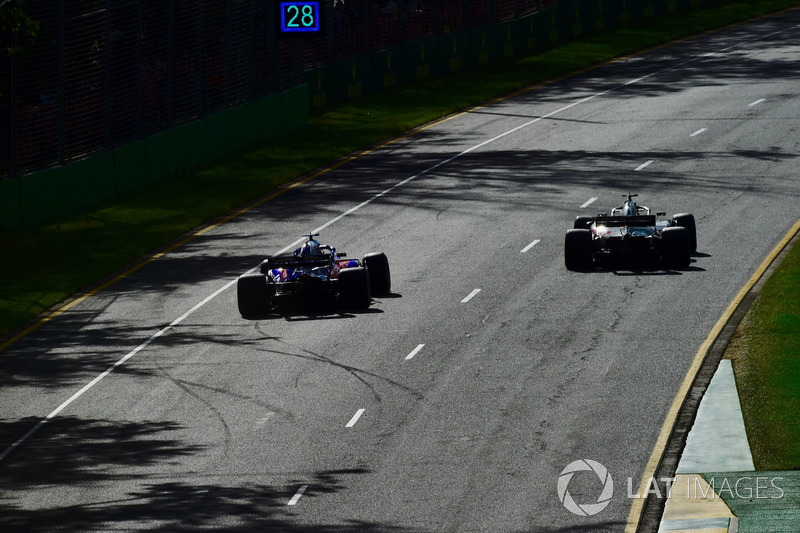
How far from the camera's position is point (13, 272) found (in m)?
29.5

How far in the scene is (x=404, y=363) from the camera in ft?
73.8

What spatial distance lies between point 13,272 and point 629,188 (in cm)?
1520

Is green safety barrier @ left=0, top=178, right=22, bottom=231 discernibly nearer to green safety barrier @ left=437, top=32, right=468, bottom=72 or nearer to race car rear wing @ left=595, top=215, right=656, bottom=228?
race car rear wing @ left=595, top=215, right=656, bottom=228

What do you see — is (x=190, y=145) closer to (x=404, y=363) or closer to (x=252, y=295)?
(x=252, y=295)

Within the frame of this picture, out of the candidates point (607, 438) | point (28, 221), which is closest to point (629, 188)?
point (28, 221)

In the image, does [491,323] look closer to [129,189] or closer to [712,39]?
[129,189]

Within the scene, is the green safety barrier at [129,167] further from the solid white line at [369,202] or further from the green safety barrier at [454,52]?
the green safety barrier at [454,52]

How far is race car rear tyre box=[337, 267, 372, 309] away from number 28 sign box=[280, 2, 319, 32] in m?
17.5

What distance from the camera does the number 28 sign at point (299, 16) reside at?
41.2 meters

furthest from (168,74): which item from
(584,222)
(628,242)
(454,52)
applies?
(454,52)

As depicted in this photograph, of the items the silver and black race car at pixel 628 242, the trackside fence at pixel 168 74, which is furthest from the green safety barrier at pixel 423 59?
the silver and black race car at pixel 628 242

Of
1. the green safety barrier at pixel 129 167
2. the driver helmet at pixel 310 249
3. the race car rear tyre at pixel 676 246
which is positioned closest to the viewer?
the driver helmet at pixel 310 249

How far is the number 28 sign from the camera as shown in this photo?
41.2 meters

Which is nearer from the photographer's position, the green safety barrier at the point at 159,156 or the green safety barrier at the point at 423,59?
the green safety barrier at the point at 159,156
